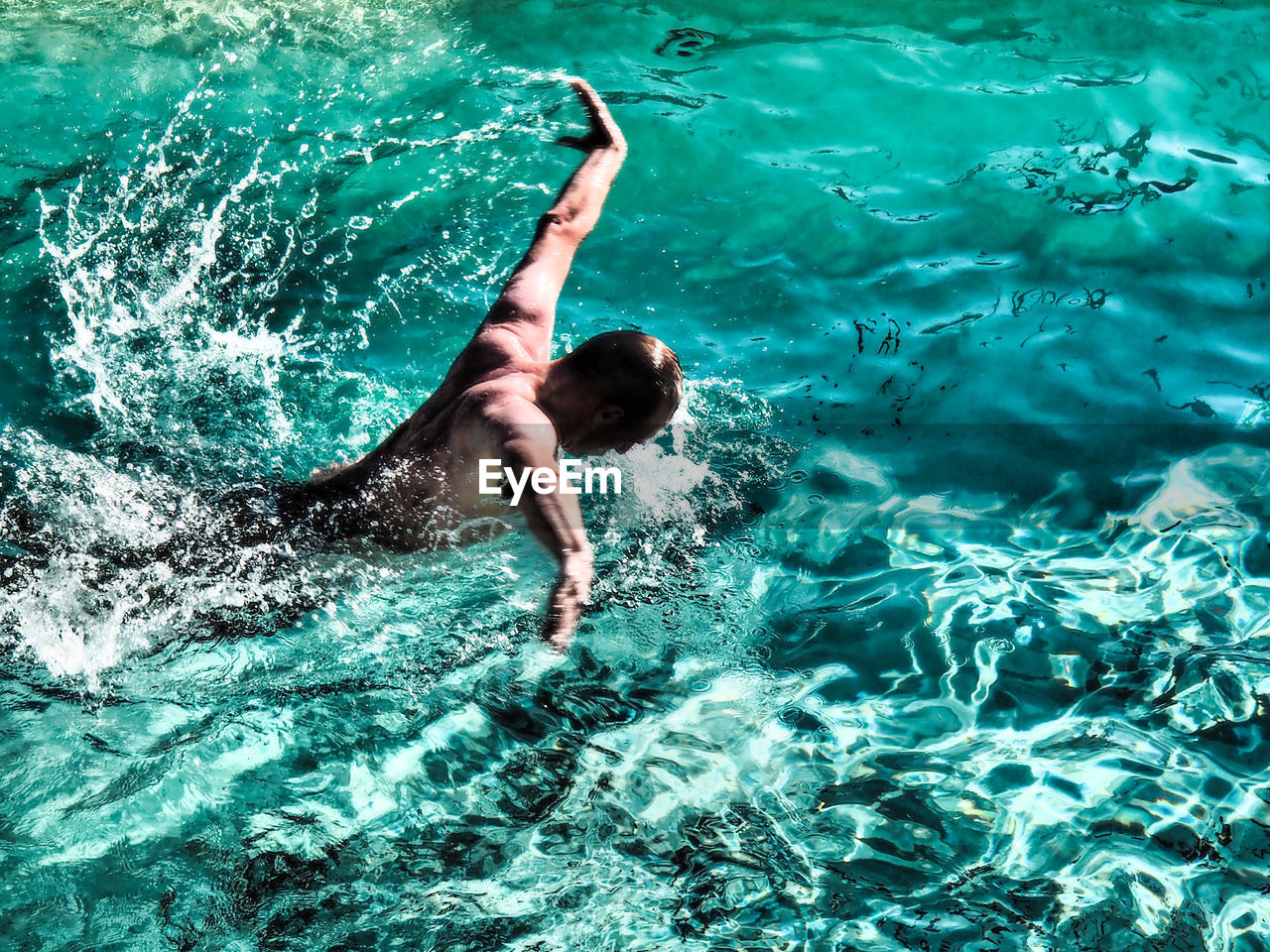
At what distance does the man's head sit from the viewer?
9.78 ft

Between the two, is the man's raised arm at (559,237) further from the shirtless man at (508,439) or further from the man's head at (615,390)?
the man's head at (615,390)

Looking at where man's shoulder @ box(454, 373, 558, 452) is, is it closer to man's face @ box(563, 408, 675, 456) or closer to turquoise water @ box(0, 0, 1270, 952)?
man's face @ box(563, 408, 675, 456)

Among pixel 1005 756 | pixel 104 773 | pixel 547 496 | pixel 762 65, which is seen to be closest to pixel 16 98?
pixel 762 65

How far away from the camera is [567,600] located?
2584mm

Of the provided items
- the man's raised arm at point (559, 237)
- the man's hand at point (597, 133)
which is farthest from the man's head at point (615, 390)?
the man's hand at point (597, 133)

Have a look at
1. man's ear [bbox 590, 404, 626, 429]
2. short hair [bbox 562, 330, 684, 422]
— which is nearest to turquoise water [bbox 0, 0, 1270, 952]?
man's ear [bbox 590, 404, 626, 429]

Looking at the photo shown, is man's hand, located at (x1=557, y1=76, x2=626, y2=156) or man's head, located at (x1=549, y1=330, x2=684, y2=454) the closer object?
man's head, located at (x1=549, y1=330, x2=684, y2=454)

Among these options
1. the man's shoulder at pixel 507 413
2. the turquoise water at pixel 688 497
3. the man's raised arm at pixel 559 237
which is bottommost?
the turquoise water at pixel 688 497

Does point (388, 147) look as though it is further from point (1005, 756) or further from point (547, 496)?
point (1005, 756)

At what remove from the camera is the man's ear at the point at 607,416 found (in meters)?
3.03

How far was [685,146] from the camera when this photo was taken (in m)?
5.84

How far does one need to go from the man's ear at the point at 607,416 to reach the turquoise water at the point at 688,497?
0.65 metres

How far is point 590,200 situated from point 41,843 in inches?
106

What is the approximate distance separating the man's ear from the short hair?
1cm
